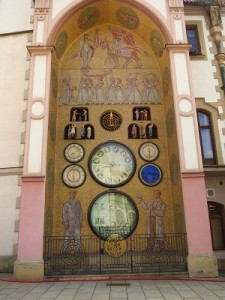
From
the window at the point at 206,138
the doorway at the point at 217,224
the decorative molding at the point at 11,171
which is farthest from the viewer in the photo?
the window at the point at 206,138

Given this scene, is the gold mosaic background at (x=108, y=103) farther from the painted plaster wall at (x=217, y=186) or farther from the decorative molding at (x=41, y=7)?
the painted plaster wall at (x=217, y=186)

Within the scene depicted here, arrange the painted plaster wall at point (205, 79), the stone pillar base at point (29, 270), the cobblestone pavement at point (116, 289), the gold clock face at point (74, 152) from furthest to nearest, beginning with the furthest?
1. the painted plaster wall at point (205, 79)
2. the gold clock face at point (74, 152)
3. the stone pillar base at point (29, 270)
4. the cobblestone pavement at point (116, 289)

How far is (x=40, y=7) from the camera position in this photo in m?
12.4

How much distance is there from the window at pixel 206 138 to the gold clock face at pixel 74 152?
16.5ft

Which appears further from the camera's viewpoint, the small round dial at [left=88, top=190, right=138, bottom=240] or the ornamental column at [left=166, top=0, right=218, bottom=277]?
the small round dial at [left=88, top=190, right=138, bottom=240]

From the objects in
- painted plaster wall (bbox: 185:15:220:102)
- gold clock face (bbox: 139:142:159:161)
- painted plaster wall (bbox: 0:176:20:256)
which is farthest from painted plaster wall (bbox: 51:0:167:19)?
painted plaster wall (bbox: 0:176:20:256)

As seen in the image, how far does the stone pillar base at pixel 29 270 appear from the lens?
355 inches

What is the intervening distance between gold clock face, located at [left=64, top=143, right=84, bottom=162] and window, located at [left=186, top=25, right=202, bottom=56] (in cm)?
660

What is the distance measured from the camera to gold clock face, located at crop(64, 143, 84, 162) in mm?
12203

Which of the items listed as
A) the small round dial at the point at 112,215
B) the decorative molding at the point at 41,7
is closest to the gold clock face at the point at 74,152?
the small round dial at the point at 112,215

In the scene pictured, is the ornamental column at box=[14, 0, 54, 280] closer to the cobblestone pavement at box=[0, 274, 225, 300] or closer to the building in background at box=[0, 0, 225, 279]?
the building in background at box=[0, 0, 225, 279]

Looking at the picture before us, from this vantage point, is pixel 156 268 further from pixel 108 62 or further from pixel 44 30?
pixel 44 30

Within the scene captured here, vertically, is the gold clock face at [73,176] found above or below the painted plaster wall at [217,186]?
above

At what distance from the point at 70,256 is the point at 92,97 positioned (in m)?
6.67
